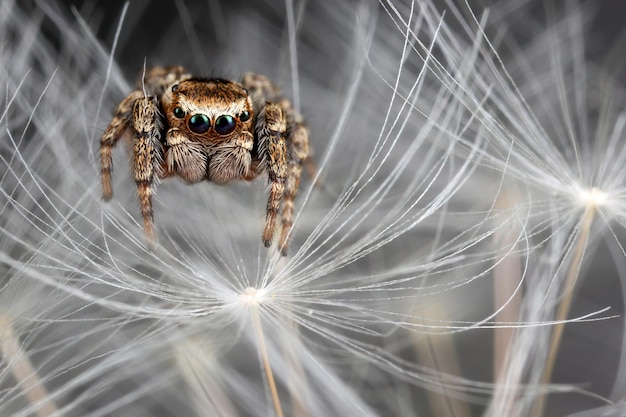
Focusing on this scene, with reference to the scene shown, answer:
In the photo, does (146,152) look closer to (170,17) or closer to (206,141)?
(206,141)

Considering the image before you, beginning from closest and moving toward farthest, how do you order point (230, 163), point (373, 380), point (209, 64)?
point (230, 163), point (373, 380), point (209, 64)

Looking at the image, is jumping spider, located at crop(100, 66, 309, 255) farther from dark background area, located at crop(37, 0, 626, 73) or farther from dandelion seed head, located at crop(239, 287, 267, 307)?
dark background area, located at crop(37, 0, 626, 73)

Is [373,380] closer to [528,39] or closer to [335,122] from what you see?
[335,122]

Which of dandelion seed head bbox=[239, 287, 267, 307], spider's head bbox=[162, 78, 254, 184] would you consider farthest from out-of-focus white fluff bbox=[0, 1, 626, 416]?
spider's head bbox=[162, 78, 254, 184]

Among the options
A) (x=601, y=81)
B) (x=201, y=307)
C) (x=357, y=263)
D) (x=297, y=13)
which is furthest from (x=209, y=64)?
(x=201, y=307)

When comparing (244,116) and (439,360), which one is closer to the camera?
(244,116)

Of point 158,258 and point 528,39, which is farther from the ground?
point 528,39

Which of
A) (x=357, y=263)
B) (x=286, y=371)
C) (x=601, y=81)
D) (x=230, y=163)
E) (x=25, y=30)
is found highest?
(x=601, y=81)

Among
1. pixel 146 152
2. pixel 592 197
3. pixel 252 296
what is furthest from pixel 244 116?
pixel 592 197
